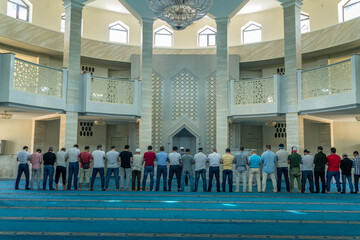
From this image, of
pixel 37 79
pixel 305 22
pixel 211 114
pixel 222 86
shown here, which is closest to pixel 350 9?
pixel 305 22

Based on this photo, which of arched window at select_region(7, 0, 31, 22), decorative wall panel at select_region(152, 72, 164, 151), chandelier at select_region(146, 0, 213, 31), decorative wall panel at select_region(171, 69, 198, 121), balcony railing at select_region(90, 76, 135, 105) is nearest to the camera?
chandelier at select_region(146, 0, 213, 31)

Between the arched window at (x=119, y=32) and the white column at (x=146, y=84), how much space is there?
3.93m

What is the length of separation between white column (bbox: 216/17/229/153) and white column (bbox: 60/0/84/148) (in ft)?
18.0

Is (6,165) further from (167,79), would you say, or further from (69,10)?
(167,79)

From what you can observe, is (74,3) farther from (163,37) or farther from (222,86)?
(222,86)

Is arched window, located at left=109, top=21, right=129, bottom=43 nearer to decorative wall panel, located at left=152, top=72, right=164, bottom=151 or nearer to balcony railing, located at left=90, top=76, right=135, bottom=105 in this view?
decorative wall panel, located at left=152, top=72, right=164, bottom=151

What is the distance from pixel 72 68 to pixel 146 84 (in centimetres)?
292

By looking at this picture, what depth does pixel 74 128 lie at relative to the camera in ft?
41.3

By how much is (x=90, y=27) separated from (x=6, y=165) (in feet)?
25.5

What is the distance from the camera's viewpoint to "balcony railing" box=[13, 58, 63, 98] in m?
10.9

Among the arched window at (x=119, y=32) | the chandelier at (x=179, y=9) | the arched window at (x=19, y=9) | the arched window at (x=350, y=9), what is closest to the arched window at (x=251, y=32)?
the arched window at (x=350, y=9)

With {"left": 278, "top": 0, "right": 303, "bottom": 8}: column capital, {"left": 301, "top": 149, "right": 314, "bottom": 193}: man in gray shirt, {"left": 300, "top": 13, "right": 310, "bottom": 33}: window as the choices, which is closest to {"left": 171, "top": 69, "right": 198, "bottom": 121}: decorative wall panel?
{"left": 278, "top": 0, "right": 303, "bottom": 8}: column capital

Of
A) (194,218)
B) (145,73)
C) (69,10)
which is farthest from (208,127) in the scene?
(194,218)

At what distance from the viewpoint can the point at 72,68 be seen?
501 inches
